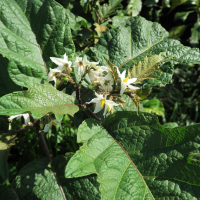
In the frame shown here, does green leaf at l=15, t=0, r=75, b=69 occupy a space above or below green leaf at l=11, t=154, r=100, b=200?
above

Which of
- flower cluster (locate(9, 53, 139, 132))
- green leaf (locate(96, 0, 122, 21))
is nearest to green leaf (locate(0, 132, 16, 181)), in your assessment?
flower cluster (locate(9, 53, 139, 132))

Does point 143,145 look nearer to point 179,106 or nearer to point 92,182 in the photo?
point 92,182

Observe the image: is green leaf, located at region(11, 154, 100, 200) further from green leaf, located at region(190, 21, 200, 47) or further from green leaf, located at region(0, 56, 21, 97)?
green leaf, located at region(190, 21, 200, 47)

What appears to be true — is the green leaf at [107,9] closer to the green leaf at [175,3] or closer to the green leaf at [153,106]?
the green leaf at [153,106]

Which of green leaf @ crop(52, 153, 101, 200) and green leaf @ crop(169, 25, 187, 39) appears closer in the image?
green leaf @ crop(52, 153, 101, 200)

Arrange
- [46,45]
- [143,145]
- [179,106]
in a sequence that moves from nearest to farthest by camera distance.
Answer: [143,145] → [46,45] → [179,106]

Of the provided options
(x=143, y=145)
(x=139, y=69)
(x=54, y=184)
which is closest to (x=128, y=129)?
(x=143, y=145)
